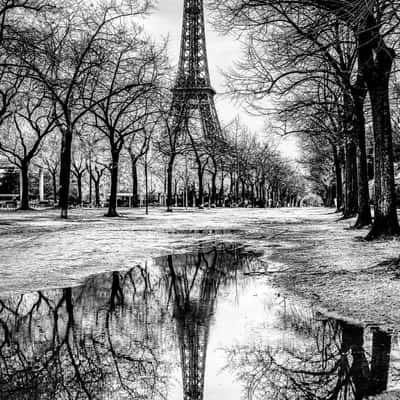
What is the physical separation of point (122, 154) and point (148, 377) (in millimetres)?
49613

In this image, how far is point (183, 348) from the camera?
175 inches

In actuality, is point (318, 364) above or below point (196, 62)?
below

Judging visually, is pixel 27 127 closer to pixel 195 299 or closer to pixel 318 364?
pixel 195 299

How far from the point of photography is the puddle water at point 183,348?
139 inches

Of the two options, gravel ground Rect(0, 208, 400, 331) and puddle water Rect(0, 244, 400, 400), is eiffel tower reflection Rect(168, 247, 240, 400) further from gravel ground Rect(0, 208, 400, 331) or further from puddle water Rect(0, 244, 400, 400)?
gravel ground Rect(0, 208, 400, 331)

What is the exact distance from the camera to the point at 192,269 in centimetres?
936

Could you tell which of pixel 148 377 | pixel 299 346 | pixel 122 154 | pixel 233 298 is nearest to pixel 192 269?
pixel 233 298

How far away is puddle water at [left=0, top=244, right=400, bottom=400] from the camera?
11.6ft

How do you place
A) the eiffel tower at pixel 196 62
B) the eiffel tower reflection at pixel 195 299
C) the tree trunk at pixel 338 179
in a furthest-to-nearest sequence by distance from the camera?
the eiffel tower at pixel 196 62 → the tree trunk at pixel 338 179 → the eiffel tower reflection at pixel 195 299

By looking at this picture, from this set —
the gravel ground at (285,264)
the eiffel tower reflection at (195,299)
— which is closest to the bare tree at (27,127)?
the gravel ground at (285,264)

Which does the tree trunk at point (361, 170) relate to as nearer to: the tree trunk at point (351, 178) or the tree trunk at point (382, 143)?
the tree trunk at point (351, 178)

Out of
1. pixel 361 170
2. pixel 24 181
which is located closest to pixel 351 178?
pixel 361 170

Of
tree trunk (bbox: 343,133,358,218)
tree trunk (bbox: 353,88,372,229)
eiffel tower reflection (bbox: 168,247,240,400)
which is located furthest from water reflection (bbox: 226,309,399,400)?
tree trunk (bbox: 343,133,358,218)

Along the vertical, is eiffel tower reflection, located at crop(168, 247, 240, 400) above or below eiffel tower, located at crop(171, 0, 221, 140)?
below
